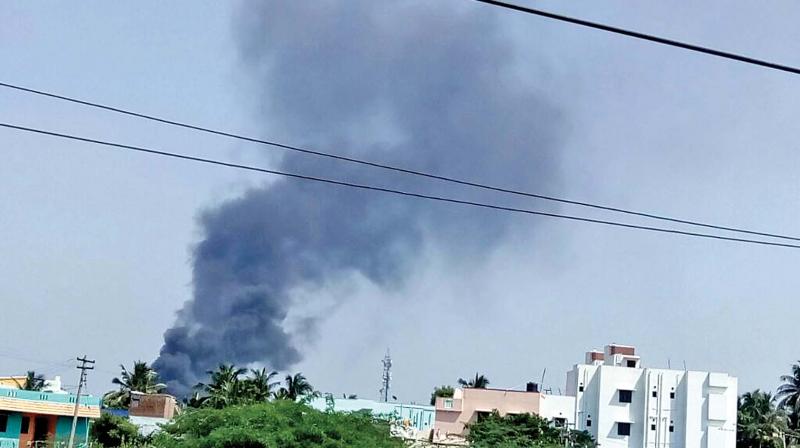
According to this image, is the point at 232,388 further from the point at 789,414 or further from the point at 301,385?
the point at 789,414

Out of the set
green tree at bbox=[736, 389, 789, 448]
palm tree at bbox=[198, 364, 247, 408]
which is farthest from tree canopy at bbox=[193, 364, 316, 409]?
green tree at bbox=[736, 389, 789, 448]

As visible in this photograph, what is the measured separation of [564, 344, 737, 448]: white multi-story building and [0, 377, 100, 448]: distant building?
107 feet

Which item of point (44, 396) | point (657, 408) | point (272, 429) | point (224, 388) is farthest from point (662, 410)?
point (272, 429)

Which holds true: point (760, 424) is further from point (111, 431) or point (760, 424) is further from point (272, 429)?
point (272, 429)

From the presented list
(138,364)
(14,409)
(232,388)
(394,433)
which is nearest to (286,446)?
(394,433)

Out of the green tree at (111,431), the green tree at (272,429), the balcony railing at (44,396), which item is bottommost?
the green tree at (111,431)

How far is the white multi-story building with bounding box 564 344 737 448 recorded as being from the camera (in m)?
68.2

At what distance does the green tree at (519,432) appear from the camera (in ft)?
170

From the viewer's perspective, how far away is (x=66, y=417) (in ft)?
159

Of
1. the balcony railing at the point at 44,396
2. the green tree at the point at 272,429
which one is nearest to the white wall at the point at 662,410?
the balcony railing at the point at 44,396

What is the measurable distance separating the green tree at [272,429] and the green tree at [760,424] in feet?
178

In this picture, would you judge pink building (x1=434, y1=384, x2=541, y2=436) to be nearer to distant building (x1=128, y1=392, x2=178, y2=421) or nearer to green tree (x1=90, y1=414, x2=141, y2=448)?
distant building (x1=128, y1=392, x2=178, y2=421)

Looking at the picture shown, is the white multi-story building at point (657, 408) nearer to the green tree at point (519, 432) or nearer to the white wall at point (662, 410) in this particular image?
the white wall at point (662, 410)

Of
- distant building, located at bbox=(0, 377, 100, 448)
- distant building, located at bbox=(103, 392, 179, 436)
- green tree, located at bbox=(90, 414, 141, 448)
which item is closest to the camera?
distant building, located at bbox=(0, 377, 100, 448)
